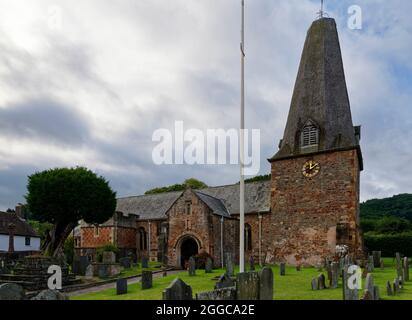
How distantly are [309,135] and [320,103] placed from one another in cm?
277

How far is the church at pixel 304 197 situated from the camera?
2906cm

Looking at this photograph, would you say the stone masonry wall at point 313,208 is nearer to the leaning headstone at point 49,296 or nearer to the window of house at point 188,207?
the window of house at point 188,207

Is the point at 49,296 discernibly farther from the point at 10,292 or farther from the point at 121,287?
the point at 121,287

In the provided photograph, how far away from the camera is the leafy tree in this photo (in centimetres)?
3341

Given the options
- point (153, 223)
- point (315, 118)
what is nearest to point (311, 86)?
point (315, 118)

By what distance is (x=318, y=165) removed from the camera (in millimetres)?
30328

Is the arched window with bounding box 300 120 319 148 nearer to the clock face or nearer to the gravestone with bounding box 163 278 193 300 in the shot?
the clock face

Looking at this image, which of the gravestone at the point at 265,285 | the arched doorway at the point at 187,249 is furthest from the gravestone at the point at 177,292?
the arched doorway at the point at 187,249

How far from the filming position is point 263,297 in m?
9.85

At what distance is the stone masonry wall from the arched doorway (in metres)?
6.34

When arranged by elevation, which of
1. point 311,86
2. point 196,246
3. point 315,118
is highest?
point 311,86

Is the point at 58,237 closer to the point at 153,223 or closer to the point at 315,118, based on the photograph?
the point at 153,223

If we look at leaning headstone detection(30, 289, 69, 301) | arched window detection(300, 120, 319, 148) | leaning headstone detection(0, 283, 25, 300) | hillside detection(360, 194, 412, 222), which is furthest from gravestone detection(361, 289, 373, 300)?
hillside detection(360, 194, 412, 222)
